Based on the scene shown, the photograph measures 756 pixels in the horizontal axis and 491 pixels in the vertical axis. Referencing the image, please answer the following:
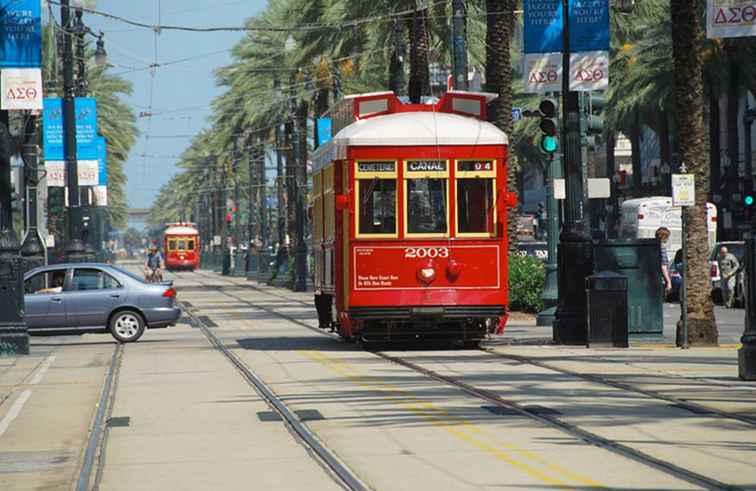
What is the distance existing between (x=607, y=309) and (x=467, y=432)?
1269 cm

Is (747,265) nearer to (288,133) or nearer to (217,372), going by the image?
(217,372)

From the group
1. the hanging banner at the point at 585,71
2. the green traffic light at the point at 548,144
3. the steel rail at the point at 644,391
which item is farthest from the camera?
the green traffic light at the point at 548,144

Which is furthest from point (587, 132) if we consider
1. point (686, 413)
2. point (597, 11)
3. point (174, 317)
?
point (686, 413)

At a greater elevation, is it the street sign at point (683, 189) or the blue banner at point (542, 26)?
the blue banner at point (542, 26)

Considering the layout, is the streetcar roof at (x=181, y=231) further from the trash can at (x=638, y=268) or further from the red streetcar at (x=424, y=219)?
the red streetcar at (x=424, y=219)

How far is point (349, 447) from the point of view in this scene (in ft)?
44.4

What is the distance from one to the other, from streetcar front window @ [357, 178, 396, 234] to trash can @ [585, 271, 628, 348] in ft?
11.1

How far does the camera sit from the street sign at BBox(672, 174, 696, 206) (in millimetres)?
25625

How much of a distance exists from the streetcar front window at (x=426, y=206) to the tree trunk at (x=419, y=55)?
663 inches

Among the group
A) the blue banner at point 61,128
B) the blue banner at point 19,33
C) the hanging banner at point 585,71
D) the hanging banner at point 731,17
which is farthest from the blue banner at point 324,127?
the hanging banner at point 731,17

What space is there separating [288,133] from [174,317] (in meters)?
40.6

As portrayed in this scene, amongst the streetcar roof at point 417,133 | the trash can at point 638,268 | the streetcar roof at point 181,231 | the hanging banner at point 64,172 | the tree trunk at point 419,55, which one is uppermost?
the tree trunk at point 419,55

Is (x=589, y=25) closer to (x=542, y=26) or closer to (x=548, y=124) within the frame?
(x=542, y=26)

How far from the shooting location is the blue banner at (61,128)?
4759 cm
